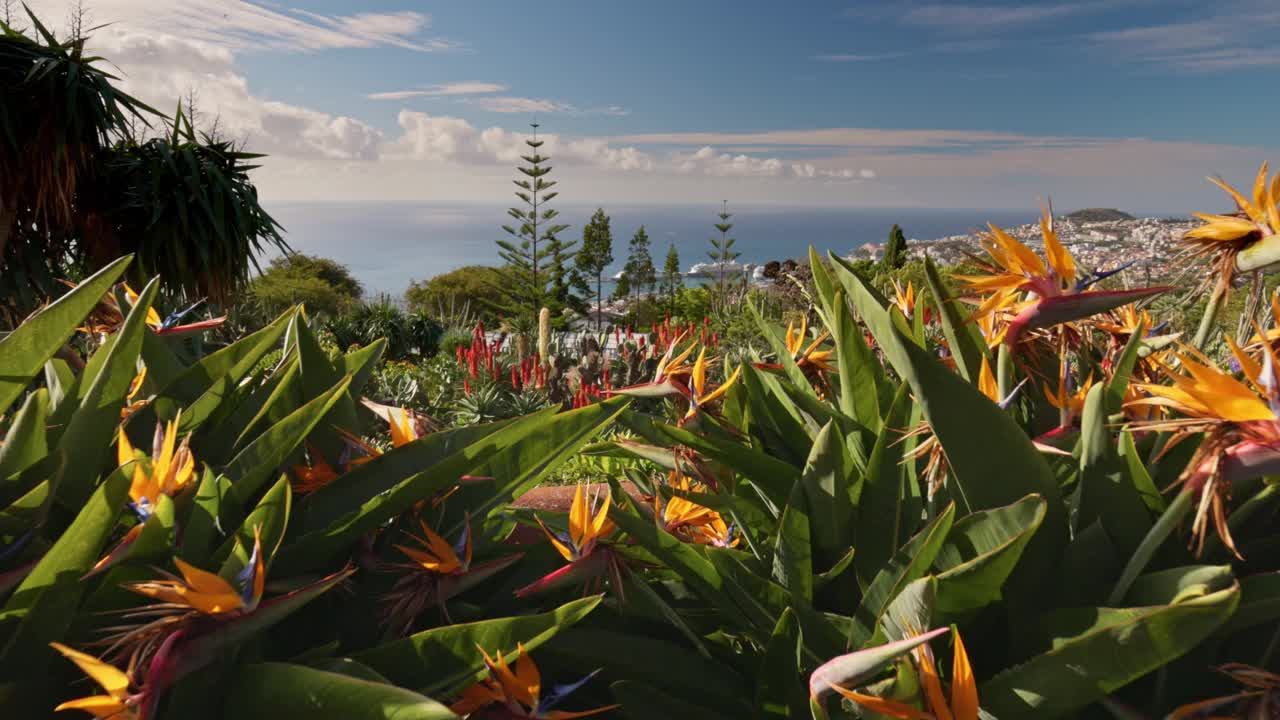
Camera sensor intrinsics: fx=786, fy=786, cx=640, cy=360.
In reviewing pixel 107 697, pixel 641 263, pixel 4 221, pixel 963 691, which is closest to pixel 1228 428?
pixel 963 691

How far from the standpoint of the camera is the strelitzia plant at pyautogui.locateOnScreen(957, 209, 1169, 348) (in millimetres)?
829

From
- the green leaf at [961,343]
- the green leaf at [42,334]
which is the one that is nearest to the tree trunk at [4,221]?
the green leaf at [42,334]

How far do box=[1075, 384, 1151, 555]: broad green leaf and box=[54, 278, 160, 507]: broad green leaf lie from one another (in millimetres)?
1020

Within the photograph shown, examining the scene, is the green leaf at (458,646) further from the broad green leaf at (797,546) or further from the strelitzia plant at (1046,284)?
the strelitzia plant at (1046,284)

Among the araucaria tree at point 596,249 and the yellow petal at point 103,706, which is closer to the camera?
the yellow petal at point 103,706

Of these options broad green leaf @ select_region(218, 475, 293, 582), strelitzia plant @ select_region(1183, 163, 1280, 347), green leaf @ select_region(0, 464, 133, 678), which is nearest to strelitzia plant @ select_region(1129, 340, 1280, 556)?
strelitzia plant @ select_region(1183, 163, 1280, 347)

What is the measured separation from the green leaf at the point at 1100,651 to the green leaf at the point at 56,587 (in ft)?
2.71

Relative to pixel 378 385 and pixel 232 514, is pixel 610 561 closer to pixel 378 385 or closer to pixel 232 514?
pixel 232 514

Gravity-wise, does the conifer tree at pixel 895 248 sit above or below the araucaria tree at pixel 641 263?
above

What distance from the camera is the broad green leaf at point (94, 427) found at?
0.86 m

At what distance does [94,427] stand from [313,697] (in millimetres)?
452

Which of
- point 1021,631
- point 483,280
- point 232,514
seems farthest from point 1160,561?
point 483,280

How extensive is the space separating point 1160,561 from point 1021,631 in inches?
8.2

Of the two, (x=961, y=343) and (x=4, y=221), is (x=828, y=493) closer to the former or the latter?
(x=961, y=343)
